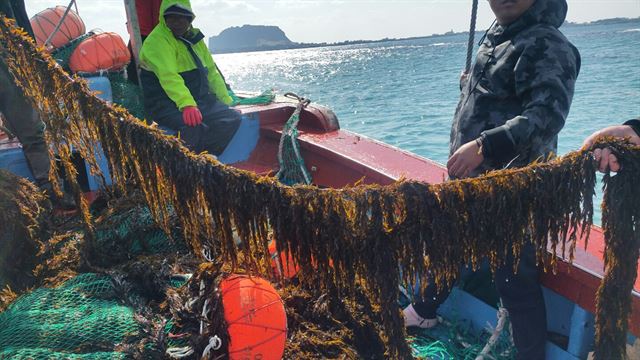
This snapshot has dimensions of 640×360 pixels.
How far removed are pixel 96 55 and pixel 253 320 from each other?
13.0 feet

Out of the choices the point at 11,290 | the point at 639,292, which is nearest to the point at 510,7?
the point at 639,292

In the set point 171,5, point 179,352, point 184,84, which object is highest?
point 171,5

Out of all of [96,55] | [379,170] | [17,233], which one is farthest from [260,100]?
[17,233]

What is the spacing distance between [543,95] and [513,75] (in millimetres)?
230

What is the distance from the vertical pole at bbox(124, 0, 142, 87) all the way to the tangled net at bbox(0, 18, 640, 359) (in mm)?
3770

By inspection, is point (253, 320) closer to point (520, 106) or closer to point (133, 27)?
point (520, 106)

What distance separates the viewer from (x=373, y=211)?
58.4 inches

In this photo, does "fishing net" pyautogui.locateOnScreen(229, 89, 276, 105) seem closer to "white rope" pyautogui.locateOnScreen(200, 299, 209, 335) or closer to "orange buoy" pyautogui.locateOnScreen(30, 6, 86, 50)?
"orange buoy" pyautogui.locateOnScreen(30, 6, 86, 50)

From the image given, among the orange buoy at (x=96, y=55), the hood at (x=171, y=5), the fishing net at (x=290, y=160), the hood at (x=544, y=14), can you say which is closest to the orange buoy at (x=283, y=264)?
the hood at (x=544, y=14)

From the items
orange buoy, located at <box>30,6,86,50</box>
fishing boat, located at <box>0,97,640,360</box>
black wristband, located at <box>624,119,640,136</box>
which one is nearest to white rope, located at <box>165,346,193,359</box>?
fishing boat, located at <box>0,97,640,360</box>

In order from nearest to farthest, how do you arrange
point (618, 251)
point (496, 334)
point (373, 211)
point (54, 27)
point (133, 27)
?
point (373, 211)
point (618, 251)
point (496, 334)
point (133, 27)
point (54, 27)

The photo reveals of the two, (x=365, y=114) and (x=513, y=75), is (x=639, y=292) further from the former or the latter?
(x=365, y=114)

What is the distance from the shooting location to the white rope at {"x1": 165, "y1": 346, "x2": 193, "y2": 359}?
1969 millimetres

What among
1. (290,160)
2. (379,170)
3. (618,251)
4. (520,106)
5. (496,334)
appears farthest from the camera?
(290,160)
